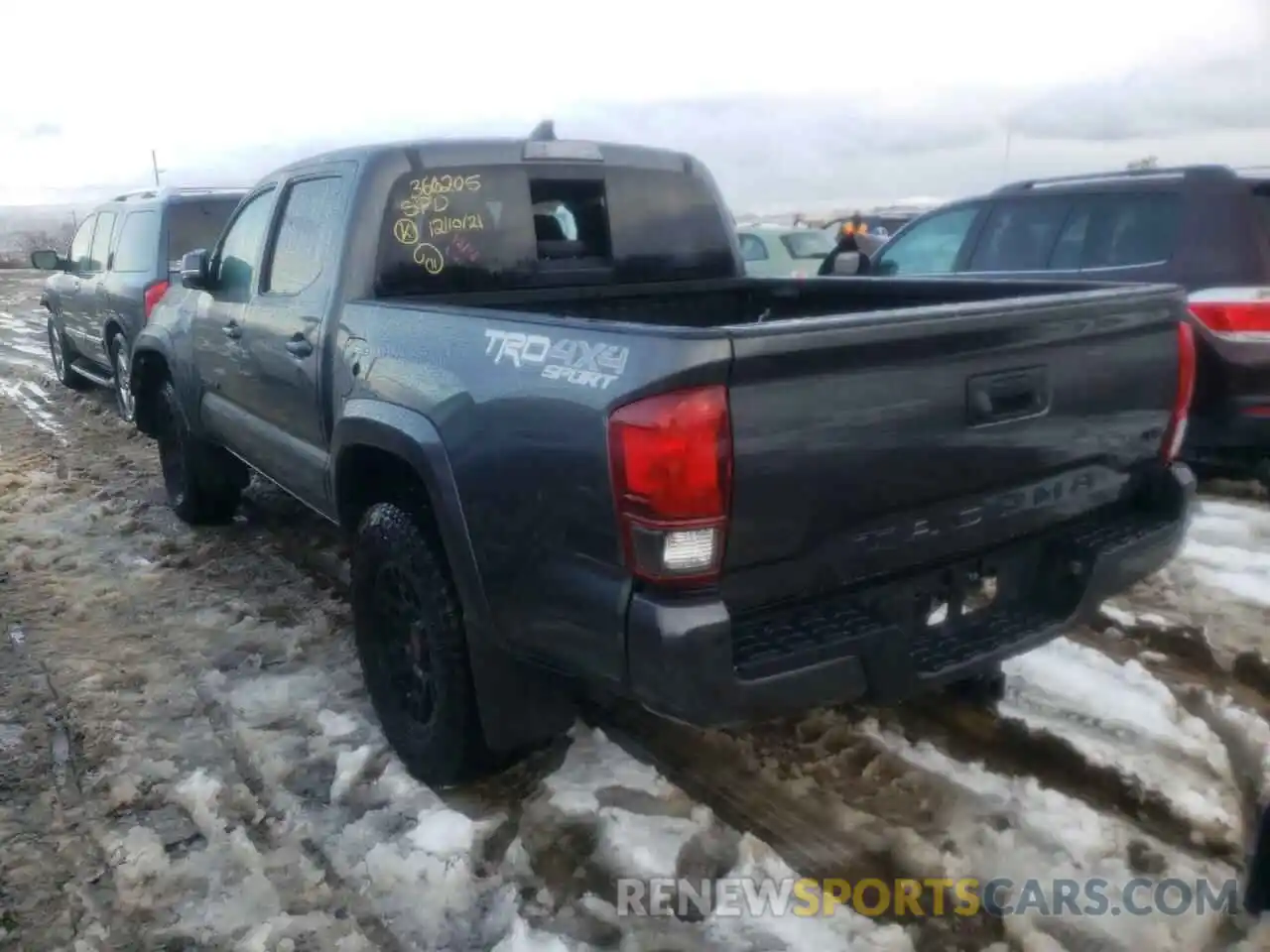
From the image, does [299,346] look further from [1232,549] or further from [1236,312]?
[1236,312]

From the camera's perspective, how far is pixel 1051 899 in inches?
104

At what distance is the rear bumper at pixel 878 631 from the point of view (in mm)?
2230

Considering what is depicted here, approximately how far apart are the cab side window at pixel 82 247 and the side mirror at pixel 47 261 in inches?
4.3

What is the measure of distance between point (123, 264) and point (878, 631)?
7794 millimetres

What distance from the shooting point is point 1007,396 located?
2.64 meters

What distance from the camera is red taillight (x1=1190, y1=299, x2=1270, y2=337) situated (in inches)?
212

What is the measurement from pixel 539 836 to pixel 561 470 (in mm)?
1181

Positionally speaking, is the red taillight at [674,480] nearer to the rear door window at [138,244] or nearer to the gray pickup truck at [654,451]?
the gray pickup truck at [654,451]

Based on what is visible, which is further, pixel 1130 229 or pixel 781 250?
pixel 781 250

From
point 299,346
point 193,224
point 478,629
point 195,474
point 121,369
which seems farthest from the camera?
point 121,369

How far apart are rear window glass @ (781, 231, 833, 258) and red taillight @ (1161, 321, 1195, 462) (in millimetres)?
8612

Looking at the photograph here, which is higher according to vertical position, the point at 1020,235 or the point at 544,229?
the point at 544,229

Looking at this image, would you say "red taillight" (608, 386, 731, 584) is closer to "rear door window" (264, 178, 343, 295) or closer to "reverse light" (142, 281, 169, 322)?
"rear door window" (264, 178, 343, 295)

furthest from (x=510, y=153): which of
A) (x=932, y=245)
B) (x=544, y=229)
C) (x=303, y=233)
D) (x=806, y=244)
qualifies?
(x=806, y=244)
